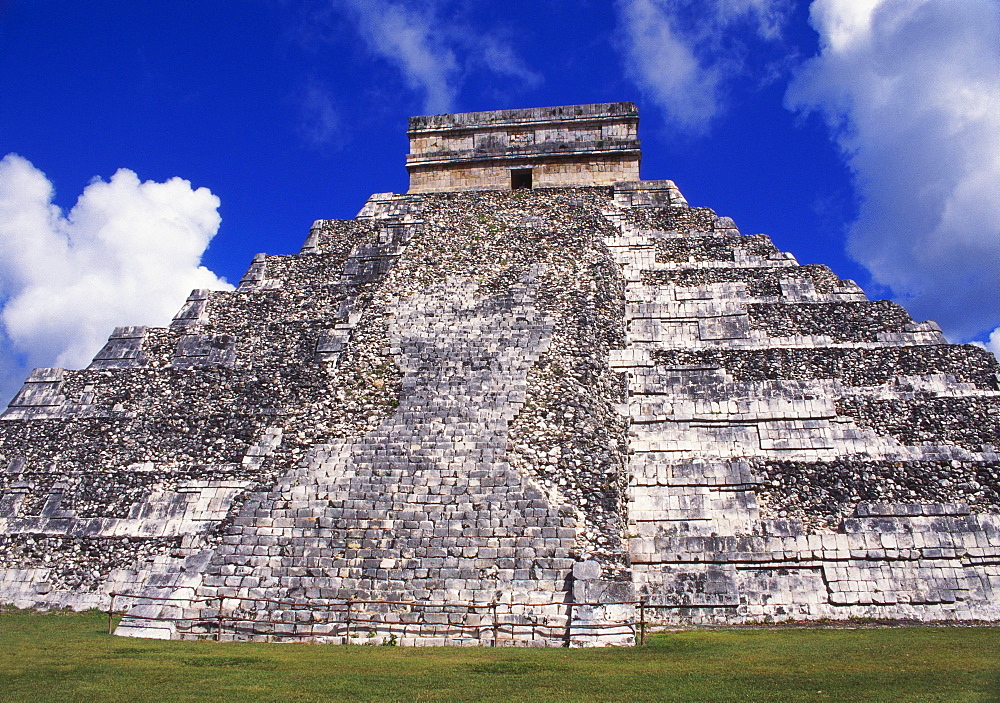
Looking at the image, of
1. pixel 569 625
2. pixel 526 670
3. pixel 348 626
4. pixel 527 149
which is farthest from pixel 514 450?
pixel 527 149

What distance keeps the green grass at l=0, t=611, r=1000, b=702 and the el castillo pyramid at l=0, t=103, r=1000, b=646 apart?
114 centimetres

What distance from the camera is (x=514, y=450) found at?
40.1 ft

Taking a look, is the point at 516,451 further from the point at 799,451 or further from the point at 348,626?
the point at 799,451

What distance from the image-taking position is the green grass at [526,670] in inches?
237

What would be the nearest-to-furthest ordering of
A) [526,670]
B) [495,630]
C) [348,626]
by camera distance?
[526,670], [495,630], [348,626]

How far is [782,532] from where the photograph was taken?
38.6 ft

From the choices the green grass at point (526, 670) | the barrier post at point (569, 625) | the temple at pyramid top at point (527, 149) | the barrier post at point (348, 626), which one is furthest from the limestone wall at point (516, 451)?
the temple at pyramid top at point (527, 149)

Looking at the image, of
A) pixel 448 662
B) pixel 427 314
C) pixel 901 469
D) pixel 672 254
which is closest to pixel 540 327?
pixel 427 314

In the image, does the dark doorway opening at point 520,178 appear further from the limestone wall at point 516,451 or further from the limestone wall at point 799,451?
the limestone wall at point 799,451

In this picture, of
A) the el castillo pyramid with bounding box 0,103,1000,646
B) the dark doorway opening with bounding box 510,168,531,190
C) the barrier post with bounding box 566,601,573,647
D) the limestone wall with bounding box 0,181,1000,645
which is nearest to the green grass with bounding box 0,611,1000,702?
the barrier post with bounding box 566,601,573,647

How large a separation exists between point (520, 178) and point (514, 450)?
33.9ft

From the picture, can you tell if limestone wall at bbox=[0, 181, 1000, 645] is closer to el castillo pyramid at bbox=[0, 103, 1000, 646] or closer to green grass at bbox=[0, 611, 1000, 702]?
el castillo pyramid at bbox=[0, 103, 1000, 646]

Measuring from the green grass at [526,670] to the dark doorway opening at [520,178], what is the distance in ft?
44.7

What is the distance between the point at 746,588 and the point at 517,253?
345 inches
